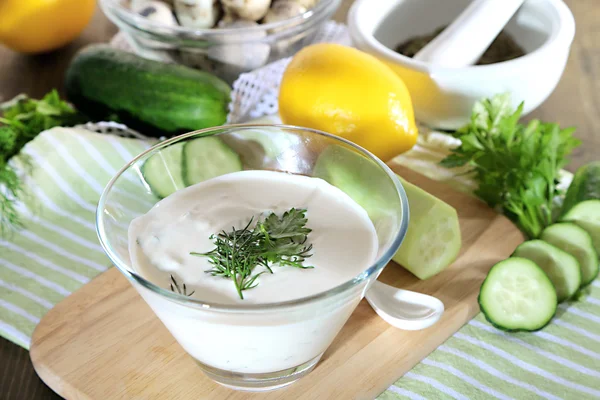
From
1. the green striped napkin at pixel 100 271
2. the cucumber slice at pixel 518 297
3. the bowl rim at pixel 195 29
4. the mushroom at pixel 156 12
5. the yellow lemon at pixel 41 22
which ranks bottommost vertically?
the green striped napkin at pixel 100 271

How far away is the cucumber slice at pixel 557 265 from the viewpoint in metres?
1.29

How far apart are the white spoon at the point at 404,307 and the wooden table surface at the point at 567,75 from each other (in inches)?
27.8

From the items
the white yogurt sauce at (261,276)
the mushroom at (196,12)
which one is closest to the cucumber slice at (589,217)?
the white yogurt sauce at (261,276)

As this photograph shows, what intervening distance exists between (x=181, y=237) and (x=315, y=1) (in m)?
1.09

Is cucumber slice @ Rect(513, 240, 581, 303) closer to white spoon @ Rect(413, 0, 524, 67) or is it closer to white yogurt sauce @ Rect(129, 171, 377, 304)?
white yogurt sauce @ Rect(129, 171, 377, 304)

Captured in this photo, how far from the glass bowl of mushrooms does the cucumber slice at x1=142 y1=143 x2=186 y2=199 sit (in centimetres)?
61

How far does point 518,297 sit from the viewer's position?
4.10 ft

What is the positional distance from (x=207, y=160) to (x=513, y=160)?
26.4 inches

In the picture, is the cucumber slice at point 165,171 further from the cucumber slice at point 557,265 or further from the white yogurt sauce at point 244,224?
the cucumber slice at point 557,265

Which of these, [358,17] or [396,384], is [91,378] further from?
[358,17]

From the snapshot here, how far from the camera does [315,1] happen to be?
1.99 metres

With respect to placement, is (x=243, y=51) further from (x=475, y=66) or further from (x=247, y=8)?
(x=475, y=66)

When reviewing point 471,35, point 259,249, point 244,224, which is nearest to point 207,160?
point 244,224

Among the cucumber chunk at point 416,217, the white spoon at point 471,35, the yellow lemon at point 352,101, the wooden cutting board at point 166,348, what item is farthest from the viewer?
the white spoon at point 471,35
